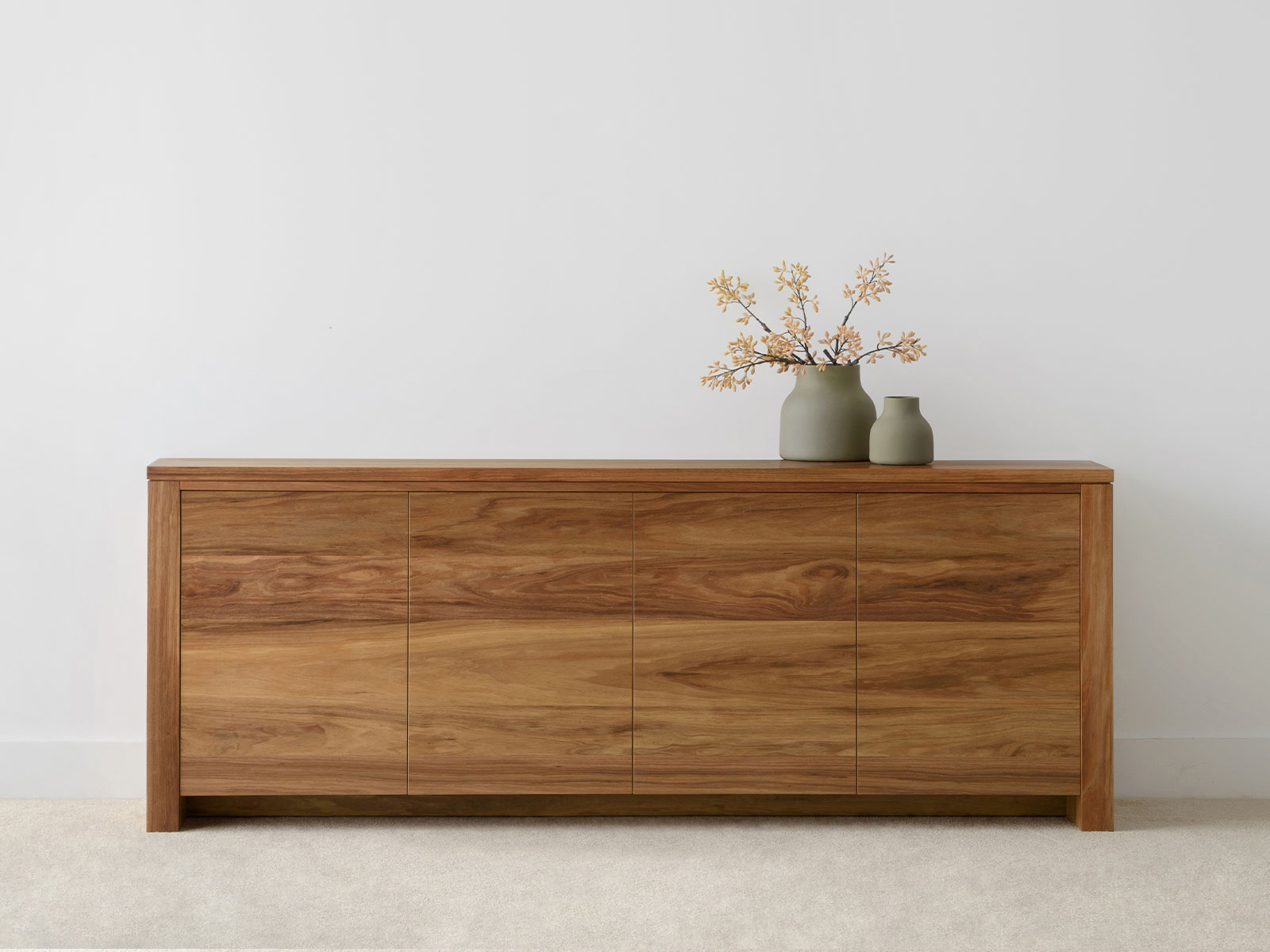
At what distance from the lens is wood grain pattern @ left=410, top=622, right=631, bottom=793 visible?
236 cm

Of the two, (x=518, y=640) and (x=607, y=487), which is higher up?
(x=607, y=487)

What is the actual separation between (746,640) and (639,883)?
557 mm

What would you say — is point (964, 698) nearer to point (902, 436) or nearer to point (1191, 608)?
point (902, 436)

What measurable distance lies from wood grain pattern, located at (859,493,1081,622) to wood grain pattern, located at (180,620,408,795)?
3.51ft

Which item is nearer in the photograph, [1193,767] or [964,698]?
[964,698]

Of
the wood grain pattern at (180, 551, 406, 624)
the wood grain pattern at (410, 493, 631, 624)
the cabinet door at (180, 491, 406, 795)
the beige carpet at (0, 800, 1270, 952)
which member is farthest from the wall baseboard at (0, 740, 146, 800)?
the wood grain pattern at (410, 493, 631, 624)

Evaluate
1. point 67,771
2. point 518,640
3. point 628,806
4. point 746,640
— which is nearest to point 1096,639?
point 746,640

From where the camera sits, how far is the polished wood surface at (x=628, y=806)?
8.08 feet

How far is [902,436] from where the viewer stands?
95.6 inches

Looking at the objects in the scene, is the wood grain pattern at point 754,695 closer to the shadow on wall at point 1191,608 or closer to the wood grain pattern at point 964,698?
the wood grain pattern at point 964,698

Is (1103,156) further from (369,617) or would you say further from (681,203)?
(369,617)

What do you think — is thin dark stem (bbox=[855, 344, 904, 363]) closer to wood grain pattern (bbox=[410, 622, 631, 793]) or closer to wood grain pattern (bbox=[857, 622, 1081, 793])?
wood grain pattern (bbox=[857, 622, 1081, 793])

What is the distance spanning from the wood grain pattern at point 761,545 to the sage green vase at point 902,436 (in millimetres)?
169

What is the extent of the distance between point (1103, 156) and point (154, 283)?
2396 mm
